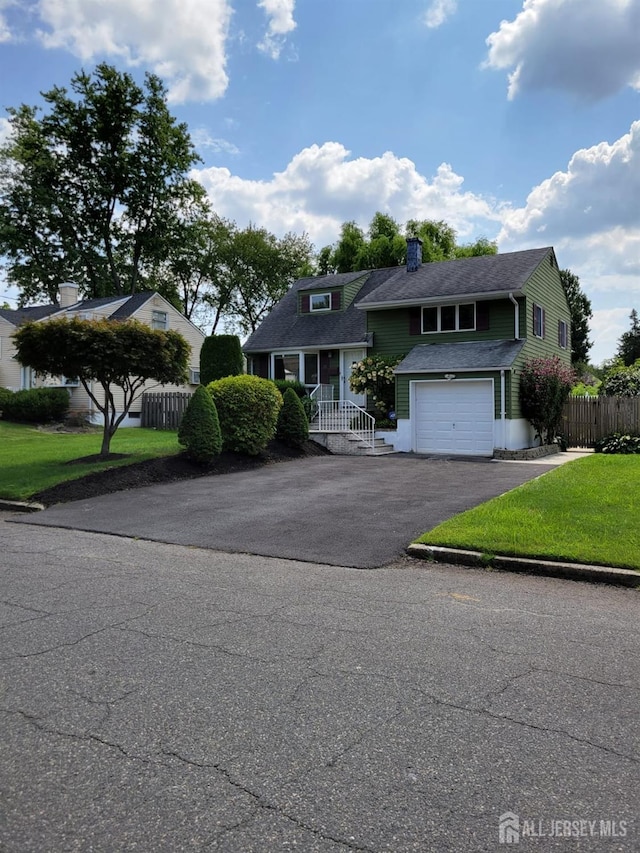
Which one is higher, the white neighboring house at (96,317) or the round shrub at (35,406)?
the white neighboring house at (96,317)

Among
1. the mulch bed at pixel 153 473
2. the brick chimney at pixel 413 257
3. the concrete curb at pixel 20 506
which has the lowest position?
the concrete curb at pixel 20 506

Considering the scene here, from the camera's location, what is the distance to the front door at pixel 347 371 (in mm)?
23438

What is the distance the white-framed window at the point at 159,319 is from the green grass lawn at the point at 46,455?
9.49 metres

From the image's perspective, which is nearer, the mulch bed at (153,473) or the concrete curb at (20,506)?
the concrete curb at (20,506)

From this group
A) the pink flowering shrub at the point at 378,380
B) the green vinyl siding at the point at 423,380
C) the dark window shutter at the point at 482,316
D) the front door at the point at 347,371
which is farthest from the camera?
the front door at the point at 347,371

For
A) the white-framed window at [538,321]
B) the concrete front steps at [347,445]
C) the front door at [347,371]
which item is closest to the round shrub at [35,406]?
the front door at [347,371]

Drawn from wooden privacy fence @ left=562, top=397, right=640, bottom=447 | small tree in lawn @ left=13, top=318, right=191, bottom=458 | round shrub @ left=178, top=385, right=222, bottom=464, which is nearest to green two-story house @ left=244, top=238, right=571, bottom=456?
wooden privacy fence @ left=562, top=397, right=640, bottom=447

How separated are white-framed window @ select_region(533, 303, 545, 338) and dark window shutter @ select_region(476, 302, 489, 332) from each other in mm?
1840

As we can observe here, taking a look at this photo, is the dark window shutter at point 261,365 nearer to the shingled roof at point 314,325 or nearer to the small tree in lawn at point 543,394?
the shingled roof at point 314,325

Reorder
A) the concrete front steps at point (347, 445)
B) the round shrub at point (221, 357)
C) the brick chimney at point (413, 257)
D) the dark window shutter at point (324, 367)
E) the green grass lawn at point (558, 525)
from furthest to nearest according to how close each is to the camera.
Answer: the dark window shutter at point (324, 367) → the brick chimney at point (413, 257) → the round shrub at point (221, 357) → the concrete front steps at point (347, 445) → the green grass lawn at point (558, 525)

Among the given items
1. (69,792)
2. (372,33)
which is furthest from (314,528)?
(372,33)

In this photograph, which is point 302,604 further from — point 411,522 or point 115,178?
point 115,178

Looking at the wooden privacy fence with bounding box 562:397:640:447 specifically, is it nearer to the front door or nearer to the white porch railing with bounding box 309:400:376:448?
the white porch railing with bounding box 309:400:376:448

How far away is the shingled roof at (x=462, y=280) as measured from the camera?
1967 centimetres
